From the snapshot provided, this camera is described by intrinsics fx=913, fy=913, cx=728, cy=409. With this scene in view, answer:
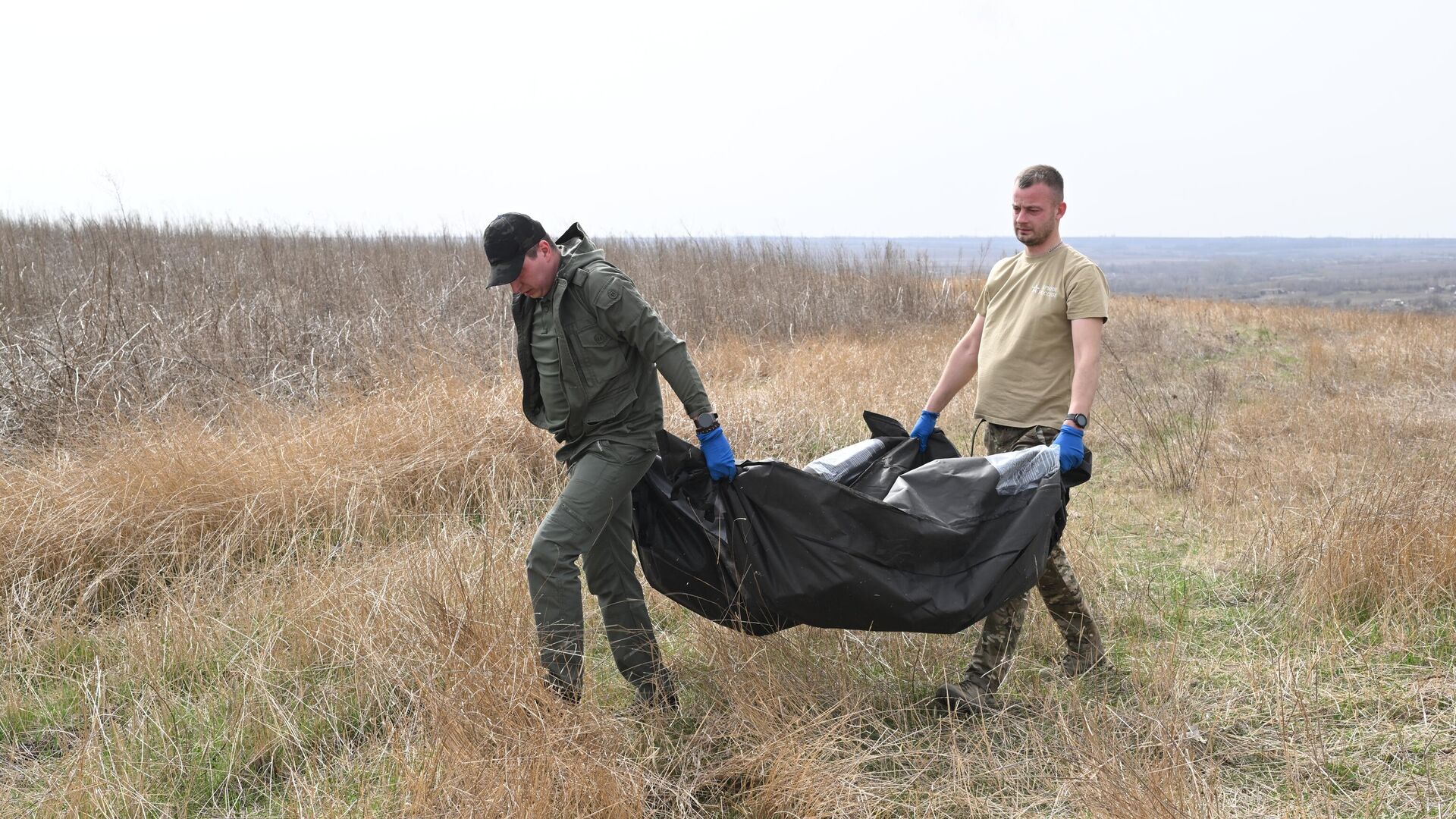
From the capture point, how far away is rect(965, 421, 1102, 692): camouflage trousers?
2.89m

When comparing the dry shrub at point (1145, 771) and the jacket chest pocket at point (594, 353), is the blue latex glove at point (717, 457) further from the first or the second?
the dry shrub at point (1145, 771)

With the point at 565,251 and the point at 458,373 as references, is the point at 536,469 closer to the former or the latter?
the point at 458,373

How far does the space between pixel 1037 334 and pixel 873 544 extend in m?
0.96

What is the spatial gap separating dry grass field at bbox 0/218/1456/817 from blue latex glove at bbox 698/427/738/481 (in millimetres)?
652

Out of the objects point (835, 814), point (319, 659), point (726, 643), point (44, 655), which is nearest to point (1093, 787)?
point (835, 814)

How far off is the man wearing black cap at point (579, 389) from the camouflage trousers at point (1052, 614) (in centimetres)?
100

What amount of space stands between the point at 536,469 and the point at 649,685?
2697mm

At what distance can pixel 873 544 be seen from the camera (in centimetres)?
255

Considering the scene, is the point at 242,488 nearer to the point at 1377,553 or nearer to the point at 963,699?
the point at 963,699

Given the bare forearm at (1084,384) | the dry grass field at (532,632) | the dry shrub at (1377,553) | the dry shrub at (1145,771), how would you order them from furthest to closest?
the dry shrub at (1377,553)
the bare forearm at (1084,384)
the dry grass field at (532,632)
the dry shrub at (1145,771)

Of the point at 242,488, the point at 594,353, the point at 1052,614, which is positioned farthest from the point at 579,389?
the point at 242,488

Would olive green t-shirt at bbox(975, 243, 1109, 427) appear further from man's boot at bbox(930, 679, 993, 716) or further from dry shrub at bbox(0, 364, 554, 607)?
dry shrub at bbox(0, 364, 554, 607)

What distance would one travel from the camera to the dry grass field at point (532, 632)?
7.90 feet

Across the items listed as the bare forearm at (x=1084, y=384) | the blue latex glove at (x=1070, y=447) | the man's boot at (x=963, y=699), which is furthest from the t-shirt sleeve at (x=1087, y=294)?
the man's boot at (x=963, y=699)
